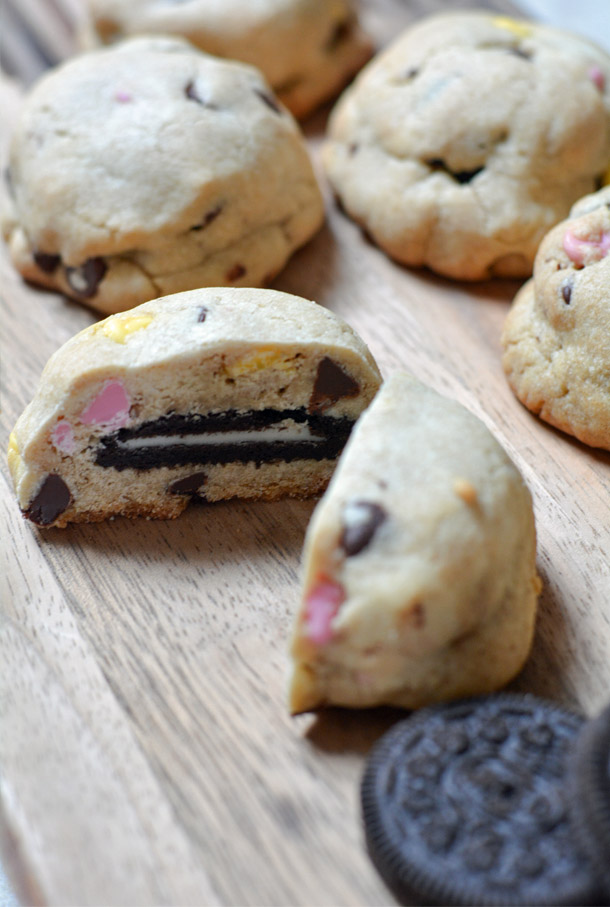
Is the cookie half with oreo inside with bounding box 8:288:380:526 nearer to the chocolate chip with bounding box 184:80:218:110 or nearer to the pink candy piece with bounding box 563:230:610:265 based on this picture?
the pink candy piece with bounding box 563:230:610:265

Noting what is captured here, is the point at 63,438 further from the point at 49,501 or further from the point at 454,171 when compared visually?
the point at 454,171

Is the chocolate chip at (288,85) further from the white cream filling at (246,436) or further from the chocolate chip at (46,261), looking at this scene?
the white cream filling at (246,436)

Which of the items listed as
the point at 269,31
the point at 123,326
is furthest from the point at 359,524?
the point at 269,31

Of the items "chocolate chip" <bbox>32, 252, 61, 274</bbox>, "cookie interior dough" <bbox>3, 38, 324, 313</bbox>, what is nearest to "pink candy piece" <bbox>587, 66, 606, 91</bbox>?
"cookie interior dough" <bbox>3, 38, 324, 313</bbox>

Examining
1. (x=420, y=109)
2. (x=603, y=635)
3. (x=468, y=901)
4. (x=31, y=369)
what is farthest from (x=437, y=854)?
(x=420, y=109)

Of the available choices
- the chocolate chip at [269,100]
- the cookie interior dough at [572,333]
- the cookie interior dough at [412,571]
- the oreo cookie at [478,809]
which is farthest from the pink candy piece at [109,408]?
the chocolate chip at [269,100]
